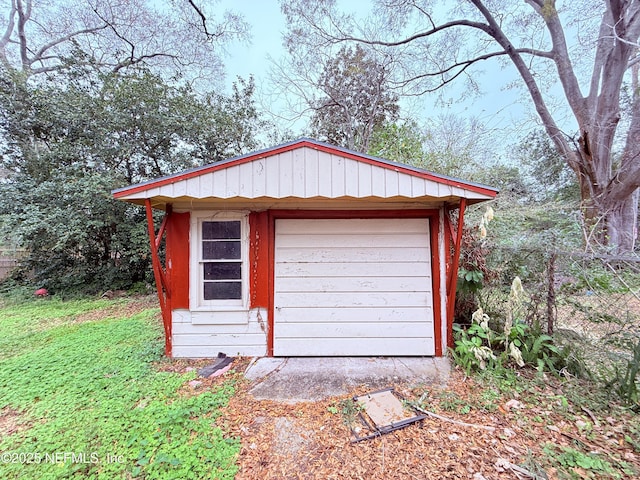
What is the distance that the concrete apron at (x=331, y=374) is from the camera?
2680 millimetres

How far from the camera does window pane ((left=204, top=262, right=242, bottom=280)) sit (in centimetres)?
339

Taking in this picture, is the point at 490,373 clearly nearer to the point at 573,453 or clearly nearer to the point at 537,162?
the point at 573,453

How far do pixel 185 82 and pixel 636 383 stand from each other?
436 inches

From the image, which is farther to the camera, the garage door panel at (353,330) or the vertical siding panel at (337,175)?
the garage door panel at (353,330)

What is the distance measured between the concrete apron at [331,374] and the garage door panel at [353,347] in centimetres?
6

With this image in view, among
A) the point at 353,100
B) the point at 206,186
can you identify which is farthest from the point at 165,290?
the point at 353,100

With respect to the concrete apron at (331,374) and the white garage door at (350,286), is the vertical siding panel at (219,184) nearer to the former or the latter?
the white garage door at (350,286)

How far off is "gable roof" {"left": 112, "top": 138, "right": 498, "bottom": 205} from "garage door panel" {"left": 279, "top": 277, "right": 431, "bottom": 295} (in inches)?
46.8

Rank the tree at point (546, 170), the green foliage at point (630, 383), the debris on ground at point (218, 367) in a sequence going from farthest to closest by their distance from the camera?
the tree at point (546, 170) → the debris on ground at point (218, 367) → the green foliage at point (630, 383)

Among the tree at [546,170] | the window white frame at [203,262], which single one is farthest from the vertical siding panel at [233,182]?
the tree at [546,170]

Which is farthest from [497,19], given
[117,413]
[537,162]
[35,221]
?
[35,221]

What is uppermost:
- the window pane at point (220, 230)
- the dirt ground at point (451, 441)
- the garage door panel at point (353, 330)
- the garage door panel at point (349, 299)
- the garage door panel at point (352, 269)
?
the window pane at point (220, 230)

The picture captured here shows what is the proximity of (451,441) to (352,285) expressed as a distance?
1.83 metres

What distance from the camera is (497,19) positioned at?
8.80 metres
